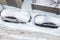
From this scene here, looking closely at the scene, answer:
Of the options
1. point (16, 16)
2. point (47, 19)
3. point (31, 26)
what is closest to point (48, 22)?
point (47, 19)

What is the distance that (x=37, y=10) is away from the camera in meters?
1.57

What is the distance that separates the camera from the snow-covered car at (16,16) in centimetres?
150

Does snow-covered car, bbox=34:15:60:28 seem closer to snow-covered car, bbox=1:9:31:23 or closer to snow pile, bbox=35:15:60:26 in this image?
snow pile, bbox=35:15:60:26

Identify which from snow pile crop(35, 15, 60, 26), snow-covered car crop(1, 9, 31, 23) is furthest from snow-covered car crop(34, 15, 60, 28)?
snow-covered car crop(1, 9, 31, 23)

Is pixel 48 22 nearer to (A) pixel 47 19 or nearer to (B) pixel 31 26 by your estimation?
(A) pixel 47 19

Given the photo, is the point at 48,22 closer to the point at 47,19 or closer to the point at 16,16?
the point at 47,19

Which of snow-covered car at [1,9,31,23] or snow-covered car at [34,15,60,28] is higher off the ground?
snow-covered car at [1,9,31,23]

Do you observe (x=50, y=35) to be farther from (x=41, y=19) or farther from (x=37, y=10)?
(x=37, y=10)

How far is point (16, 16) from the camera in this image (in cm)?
150

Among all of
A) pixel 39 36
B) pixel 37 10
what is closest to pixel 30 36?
pixel 39 36

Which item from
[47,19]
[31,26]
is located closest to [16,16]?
[31,26]

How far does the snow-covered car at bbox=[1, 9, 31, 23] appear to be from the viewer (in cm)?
150

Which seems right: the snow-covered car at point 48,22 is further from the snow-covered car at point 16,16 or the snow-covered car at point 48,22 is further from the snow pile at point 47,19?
the snow-covered car at point 16,16

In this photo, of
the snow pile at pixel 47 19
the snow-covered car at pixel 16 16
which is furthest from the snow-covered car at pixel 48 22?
the snow-covered car at pixel 16 16
